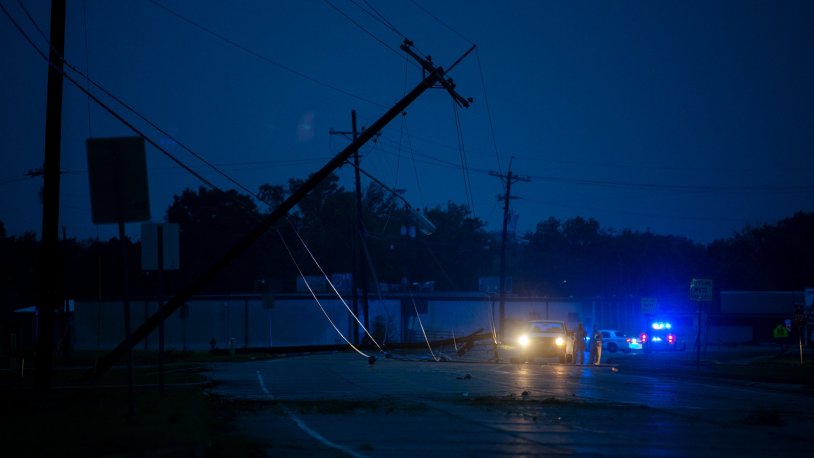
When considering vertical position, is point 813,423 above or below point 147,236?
below

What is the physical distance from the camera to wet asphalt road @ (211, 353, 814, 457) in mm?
11703

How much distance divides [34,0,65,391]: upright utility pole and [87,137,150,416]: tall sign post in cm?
409

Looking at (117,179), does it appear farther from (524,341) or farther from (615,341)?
(615,341)

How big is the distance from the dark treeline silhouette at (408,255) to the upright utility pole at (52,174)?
1914 inches

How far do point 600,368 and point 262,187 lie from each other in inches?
2892

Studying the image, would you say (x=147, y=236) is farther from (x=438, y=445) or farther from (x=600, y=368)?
(x=600, y=368)

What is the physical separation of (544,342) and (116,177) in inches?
1121

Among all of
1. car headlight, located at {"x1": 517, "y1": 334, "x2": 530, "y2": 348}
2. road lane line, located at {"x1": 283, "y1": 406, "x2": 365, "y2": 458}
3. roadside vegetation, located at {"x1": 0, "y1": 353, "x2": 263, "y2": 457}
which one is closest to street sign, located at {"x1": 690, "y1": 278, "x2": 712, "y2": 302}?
car headlight, located at {"x1": 517, "y1": 334, "x2": 530, "y2": 348}

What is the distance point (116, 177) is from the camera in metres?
12.2

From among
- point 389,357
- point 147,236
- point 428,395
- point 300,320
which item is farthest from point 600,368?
point 300,320

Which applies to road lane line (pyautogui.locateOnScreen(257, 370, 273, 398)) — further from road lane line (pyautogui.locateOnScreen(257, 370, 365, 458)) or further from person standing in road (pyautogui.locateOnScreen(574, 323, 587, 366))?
person standing in road (pyautogui.locateOnScreen(574, 323, 587, 366))

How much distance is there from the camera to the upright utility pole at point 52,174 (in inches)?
612

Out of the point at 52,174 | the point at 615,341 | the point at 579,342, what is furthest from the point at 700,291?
the point at 615,341

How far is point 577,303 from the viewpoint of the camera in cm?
7194
